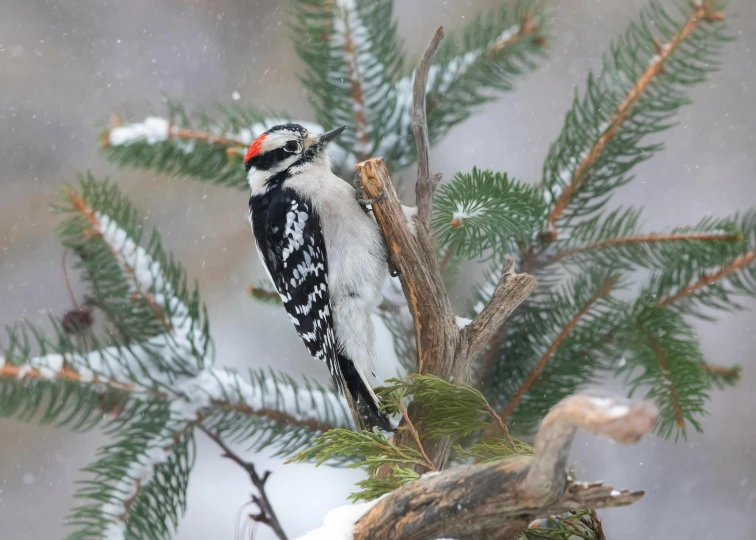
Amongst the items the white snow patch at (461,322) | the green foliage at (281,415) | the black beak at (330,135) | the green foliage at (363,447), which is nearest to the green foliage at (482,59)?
the black beak at (330,135)

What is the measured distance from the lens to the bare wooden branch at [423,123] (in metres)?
0.92

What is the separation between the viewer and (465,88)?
1138mm

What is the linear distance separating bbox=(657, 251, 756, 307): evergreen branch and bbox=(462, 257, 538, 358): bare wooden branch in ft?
0.87

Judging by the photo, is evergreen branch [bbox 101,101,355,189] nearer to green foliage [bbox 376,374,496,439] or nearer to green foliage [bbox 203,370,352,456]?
green foliage [bbox 203,370,352,456]

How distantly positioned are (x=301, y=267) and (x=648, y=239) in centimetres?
61

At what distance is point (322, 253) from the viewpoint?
135cm

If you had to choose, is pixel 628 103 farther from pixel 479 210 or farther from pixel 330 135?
pixel 330 135

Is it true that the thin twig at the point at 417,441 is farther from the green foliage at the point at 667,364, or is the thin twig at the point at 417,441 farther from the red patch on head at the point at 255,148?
the red patch on head at the point at 255,148

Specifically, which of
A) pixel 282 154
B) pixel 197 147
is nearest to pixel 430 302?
pixel 197 147

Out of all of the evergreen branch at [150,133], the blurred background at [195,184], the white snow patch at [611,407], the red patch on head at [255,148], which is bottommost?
the white snow patch at [611,407]

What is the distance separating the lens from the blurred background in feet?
7.04

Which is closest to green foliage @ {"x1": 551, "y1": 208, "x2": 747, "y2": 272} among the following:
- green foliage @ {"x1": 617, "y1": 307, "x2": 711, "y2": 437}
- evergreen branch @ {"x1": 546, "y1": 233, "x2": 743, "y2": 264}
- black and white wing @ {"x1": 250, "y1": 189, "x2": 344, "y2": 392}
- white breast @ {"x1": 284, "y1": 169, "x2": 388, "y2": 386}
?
evergreen branch @ {"x1": 546, "y1": 233, "x2": 743, "y2": 264}

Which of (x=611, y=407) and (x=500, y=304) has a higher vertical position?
(x=500, y=304)

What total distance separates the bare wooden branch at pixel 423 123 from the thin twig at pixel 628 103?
8.6 inches
